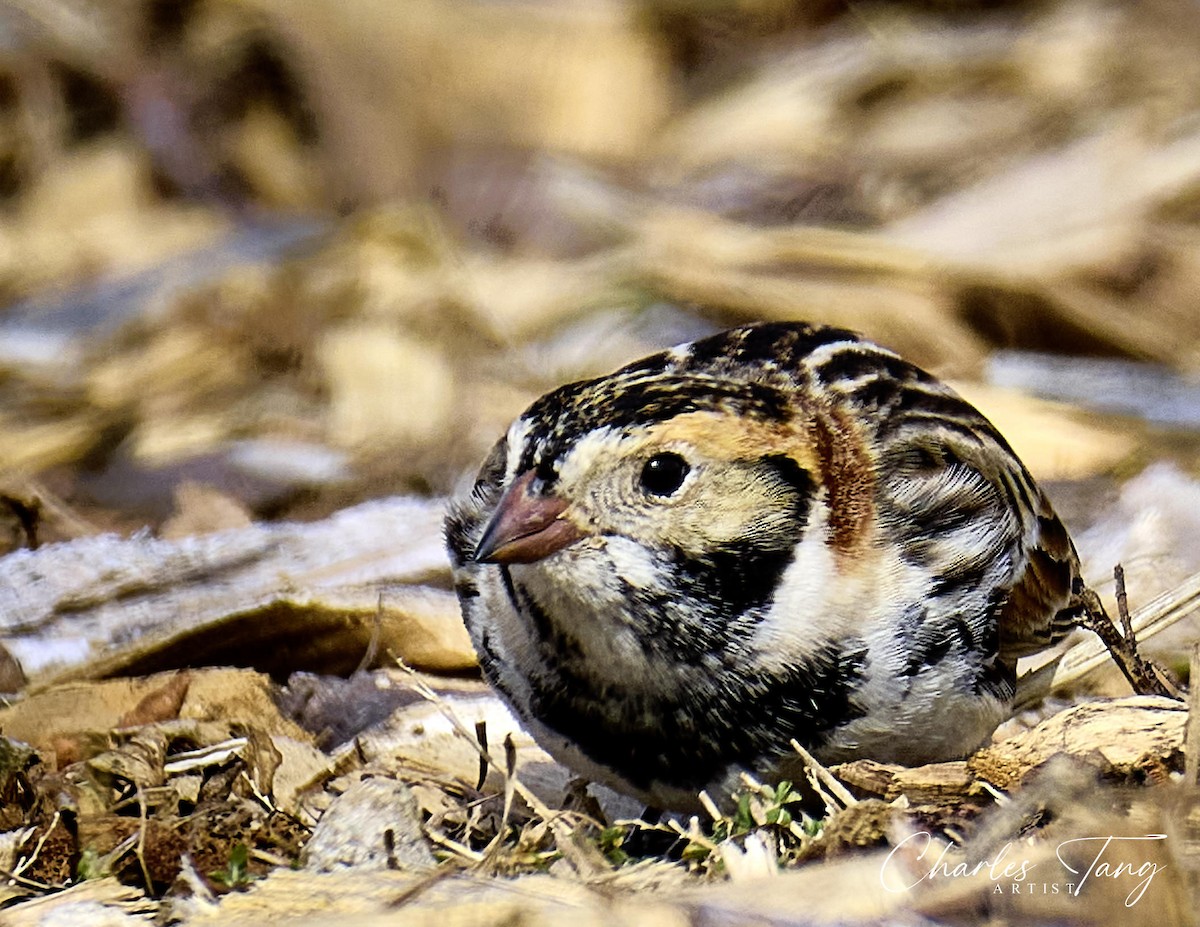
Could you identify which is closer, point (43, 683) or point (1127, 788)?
point (1127, 788)

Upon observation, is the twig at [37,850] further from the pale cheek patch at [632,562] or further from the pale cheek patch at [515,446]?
the pale cheek patch at [632,562]

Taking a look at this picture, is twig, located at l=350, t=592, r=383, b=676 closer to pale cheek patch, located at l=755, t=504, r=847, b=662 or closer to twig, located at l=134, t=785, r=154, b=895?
twig, located at l=134, t=785, r=154, b=895

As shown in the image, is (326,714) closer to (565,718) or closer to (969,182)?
(565,718)

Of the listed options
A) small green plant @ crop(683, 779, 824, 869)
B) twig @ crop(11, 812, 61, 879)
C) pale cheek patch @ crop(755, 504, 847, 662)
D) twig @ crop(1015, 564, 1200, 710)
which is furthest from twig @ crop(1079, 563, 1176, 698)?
twig @ crop(11, 812, 61, 879)

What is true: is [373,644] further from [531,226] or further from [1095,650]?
[531,226]

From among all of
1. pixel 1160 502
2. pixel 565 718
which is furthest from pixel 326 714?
pixel 1160 502
